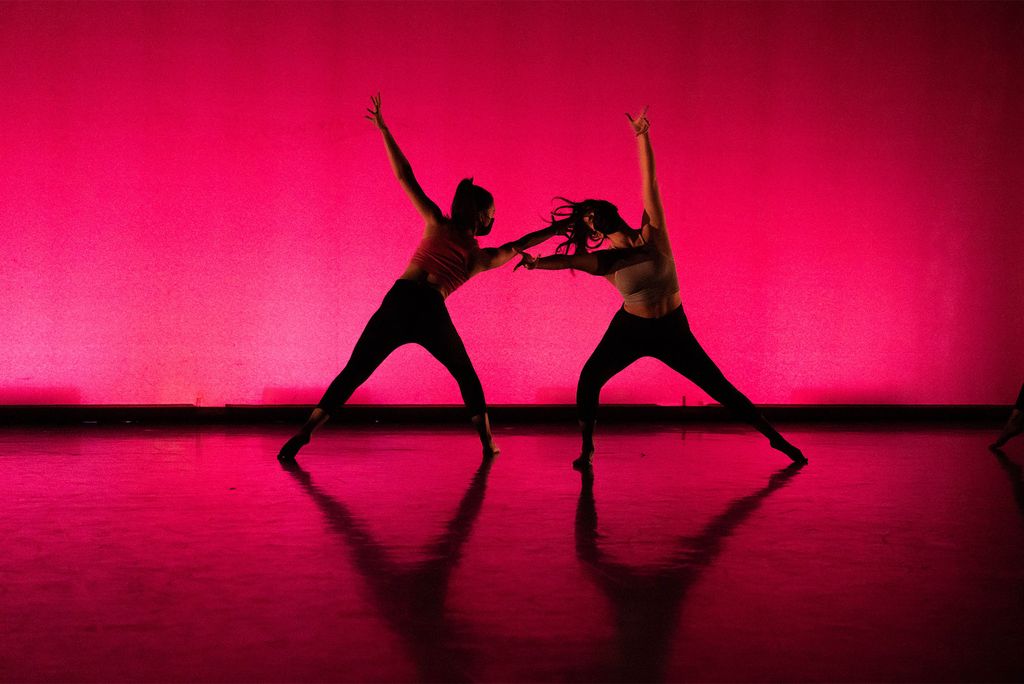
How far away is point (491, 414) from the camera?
611 cm

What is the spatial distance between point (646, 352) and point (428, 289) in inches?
34.4

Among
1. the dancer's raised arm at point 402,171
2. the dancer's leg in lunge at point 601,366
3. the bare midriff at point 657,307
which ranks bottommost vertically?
the dancer's leg in lunge at point 601,366

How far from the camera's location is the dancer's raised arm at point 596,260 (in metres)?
3.45

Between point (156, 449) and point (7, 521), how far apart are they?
1.94 meters

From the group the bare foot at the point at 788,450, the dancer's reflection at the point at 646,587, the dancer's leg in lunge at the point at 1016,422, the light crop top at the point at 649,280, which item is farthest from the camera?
the dancer's leg in lunge at the point at 1016,422

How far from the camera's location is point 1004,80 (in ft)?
21.7

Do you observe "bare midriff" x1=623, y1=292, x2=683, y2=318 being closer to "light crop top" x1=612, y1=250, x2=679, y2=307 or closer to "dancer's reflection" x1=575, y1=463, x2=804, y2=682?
"light crop top" x1=612, y1=250, x2=679, y2=307

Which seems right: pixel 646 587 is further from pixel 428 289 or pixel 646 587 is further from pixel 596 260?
pixel 428 289

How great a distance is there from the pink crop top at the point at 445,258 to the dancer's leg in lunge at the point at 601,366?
60 cm

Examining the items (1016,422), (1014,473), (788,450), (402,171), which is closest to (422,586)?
(402,171)

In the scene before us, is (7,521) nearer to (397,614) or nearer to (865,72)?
(397,614)

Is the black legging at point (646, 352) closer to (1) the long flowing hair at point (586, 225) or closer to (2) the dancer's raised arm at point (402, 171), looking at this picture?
(1) the long flowing hair at point (586, 225)

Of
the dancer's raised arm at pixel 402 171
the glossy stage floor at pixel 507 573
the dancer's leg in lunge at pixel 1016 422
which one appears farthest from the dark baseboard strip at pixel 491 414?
the dancer's raised arm at pixel 402 171

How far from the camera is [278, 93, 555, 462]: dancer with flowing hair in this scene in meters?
3.77
